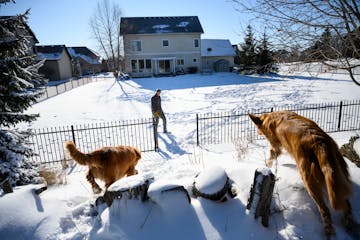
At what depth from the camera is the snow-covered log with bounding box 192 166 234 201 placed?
287 cm

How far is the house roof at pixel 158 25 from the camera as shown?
3306cm

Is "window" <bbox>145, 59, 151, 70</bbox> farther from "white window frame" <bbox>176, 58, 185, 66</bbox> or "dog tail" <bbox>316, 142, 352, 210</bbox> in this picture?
"dog tail" <bbox>316, 142, 352, 210</bbox>

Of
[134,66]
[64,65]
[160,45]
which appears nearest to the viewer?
[160,45]

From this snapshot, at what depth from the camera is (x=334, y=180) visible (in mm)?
2312

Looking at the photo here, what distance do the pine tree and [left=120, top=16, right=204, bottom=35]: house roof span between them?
30.9 metres

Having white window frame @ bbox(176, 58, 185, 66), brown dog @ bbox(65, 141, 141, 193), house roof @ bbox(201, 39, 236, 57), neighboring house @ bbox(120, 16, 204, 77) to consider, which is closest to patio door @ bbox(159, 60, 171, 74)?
neighboring house @ bbox(120, 16, 204, 77)

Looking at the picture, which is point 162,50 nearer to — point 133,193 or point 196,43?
point 196,43

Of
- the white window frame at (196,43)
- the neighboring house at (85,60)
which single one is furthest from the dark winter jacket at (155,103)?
the neighboring house at (85,60)

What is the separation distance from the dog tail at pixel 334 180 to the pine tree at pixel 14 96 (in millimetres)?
4978

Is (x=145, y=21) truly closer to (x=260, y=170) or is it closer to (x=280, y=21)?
(x=280, y=21)

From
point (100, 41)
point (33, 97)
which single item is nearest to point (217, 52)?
point (100, 41)

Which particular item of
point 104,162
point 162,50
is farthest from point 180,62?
point 104,162

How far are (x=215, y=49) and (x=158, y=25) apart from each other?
10634 millimetres

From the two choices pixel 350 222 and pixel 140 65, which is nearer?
pixel 350 222
